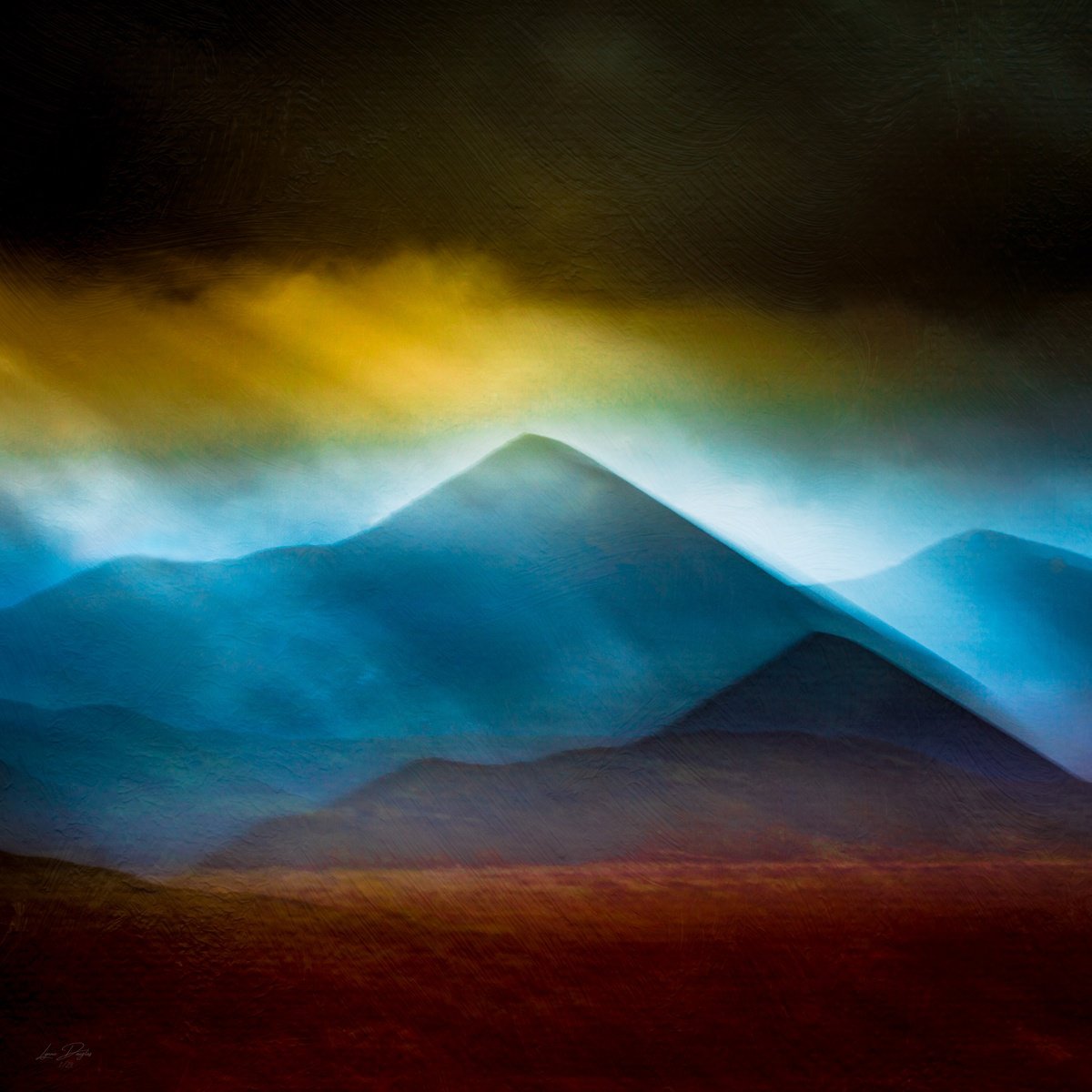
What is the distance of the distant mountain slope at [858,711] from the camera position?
175 cm

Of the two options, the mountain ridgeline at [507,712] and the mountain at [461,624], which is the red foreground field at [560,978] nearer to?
the mountain ridgeline at [507,712]

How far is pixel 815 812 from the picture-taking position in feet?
5.74

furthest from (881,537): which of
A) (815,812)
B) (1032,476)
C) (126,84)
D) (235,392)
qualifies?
(126,84)

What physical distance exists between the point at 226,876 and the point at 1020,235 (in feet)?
6.16

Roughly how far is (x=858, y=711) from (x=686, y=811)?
364 millimetres

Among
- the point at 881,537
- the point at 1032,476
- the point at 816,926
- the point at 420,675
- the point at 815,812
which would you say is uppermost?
the point at 1032,476

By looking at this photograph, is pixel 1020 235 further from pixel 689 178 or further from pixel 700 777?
pixel 700 777

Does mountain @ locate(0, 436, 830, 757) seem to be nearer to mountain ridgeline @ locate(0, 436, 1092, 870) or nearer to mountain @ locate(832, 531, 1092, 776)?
mountain ridgeline @ locate(0, 436, 1092, 870)

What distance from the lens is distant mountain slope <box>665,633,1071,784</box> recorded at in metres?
1.75

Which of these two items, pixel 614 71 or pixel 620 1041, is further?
pixel 614 71

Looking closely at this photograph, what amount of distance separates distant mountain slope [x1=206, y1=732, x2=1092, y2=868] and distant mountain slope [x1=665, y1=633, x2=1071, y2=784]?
0.07ft
